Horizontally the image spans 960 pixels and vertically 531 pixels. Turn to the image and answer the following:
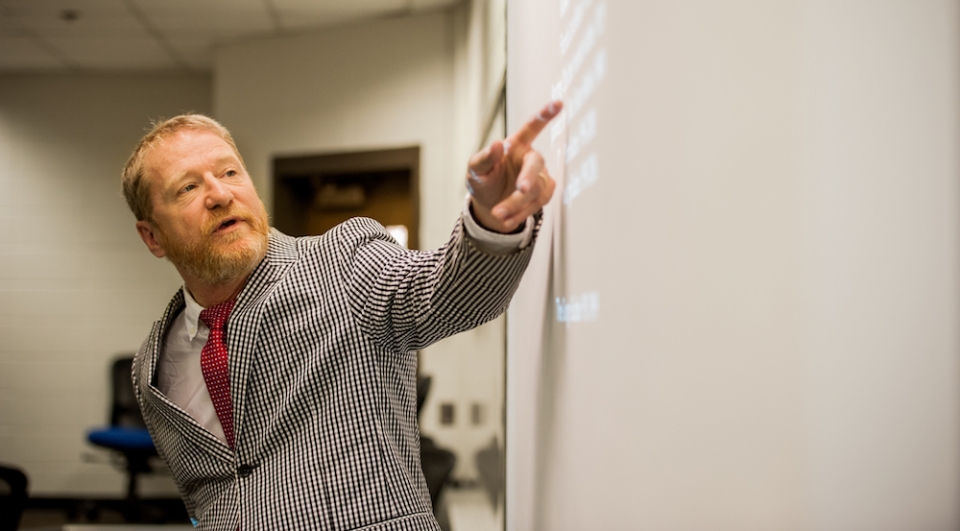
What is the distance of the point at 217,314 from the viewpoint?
3.50 ft

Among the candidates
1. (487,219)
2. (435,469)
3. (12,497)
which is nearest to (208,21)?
(12,497)

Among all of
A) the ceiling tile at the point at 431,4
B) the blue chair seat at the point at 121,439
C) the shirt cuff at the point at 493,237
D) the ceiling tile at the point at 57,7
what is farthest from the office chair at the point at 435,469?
the ceiling tile at the point at 57,7

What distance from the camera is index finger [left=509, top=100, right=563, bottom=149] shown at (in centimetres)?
66

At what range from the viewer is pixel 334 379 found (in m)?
0.96

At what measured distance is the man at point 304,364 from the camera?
88 cm

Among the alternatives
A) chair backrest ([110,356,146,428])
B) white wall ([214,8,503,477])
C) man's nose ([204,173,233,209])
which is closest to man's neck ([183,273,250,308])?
man's nose ([204,173,233,209])

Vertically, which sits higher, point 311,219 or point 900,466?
point 311,219

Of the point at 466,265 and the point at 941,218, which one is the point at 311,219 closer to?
the point at 466,265

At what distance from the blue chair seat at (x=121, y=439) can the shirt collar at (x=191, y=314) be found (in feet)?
8.64

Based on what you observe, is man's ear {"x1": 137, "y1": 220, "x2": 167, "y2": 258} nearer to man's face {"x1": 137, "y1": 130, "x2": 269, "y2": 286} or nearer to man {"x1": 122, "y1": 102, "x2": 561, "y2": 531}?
man's face {"x1": 137, "y1": 130, "x2": 269, "y2": 286}

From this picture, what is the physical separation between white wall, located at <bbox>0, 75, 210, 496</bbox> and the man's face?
2726 mm

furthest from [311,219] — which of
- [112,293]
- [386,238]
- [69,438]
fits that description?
[386,238]

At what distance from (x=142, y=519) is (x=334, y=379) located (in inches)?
131

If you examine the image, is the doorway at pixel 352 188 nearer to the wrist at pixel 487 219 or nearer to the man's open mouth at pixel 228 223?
the man's open mouth at pixel 228 223
